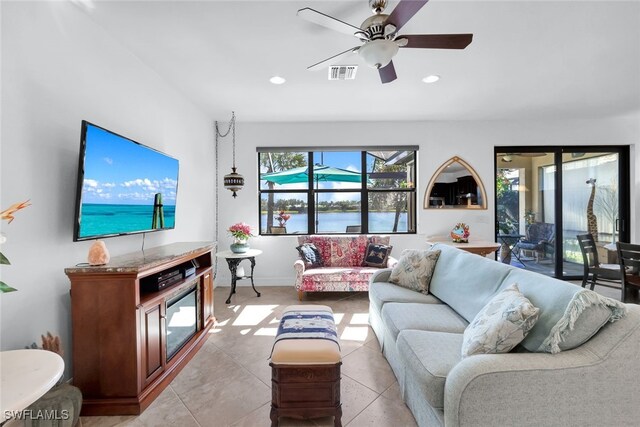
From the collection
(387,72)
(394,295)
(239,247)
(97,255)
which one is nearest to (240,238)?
(239,247)

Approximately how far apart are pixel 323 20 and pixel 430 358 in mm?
2045

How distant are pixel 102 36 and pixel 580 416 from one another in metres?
3.78

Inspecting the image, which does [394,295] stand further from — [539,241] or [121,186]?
[539,241]

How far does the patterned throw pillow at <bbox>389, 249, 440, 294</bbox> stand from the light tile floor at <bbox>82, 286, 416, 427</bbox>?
640 millimetres

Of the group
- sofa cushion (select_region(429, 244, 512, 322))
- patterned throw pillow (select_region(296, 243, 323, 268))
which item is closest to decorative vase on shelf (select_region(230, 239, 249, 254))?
patterned throw pillow (select_region(296, 243, 323, 268))

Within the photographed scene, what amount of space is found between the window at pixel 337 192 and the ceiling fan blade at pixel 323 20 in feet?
9.56

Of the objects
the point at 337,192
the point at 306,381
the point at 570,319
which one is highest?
the point at 337,192

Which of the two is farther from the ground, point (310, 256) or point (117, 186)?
point (117, 186)

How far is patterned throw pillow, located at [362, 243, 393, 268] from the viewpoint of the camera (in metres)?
4.03

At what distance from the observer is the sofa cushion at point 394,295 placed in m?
2.40

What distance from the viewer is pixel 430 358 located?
4.70 feet

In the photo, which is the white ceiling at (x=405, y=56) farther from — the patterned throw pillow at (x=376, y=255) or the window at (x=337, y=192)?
the patterned throw pillow at (x=376, y=255)

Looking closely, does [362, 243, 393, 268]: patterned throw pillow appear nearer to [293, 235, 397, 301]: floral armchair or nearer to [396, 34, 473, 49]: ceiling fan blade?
[293, 235, 397, 301]: floral armchair

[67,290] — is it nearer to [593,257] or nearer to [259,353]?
[259,353]
